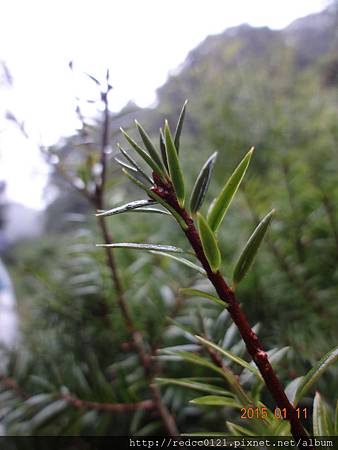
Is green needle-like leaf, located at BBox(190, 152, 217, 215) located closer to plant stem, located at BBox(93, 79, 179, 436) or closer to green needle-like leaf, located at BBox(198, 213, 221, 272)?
green needle-like leaf, located at BBox(198, 213, 221, 272)

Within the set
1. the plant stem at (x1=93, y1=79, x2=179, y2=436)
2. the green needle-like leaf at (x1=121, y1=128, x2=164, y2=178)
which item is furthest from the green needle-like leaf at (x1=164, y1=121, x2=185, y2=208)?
the plant stem at (x1=93, y1=79, x2=179, y2=436)

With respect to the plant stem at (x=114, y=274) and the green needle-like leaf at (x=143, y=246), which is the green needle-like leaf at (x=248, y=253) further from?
the plant stem at (x=114, y=274)

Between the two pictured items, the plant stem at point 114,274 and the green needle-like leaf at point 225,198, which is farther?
the plant stem at point 114,274

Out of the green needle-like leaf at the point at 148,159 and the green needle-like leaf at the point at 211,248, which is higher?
the green needle-like leaf at the point at 148,159

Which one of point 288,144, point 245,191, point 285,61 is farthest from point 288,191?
point 285,61

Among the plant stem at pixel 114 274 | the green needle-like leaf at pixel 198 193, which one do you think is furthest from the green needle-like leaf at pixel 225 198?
the plant stem at pixel 114 274

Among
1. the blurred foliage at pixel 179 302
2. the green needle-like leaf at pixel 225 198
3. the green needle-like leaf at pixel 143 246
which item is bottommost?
the blurred foliage at pixel 179 302

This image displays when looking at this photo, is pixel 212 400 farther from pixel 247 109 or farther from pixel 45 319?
pixel 247 109

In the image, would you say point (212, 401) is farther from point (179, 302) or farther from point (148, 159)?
point (179, 302)

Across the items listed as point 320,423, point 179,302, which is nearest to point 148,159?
point 320,423
